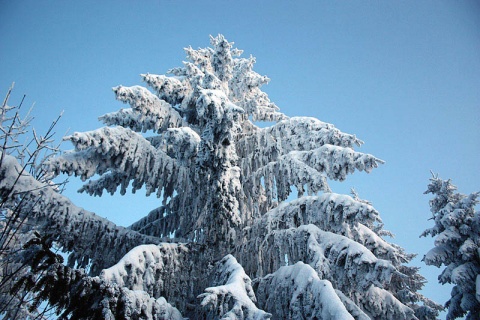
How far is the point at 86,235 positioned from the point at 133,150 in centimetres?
219

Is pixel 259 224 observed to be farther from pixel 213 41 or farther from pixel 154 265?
pixel 213 41

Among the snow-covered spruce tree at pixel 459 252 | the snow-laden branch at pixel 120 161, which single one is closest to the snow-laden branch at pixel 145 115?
the snow-laden branch at pixel 120 161

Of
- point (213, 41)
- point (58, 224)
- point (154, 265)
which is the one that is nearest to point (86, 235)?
point (58, 224)

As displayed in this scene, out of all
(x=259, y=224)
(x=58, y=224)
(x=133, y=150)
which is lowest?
(x=58, y=224)

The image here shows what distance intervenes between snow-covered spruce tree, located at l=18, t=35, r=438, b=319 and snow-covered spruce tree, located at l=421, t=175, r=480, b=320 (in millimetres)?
7385

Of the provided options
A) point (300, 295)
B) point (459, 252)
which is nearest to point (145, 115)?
point (300, 295)

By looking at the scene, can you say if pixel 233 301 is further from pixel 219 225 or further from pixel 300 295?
pixel 219 225

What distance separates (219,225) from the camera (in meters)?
7.09

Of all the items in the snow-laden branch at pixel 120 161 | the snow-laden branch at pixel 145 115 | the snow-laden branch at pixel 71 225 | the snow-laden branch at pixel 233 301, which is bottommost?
the snow-laden branch at pixel 233 301

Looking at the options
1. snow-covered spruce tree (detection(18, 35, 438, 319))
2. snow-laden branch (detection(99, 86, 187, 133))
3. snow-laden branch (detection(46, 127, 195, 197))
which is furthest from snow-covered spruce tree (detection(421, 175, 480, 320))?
snow-laden branch (detection(99, 86, 187, 133))

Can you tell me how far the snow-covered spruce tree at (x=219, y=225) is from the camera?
4129 mm

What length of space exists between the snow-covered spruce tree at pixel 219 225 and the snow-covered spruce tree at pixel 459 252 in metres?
7.38

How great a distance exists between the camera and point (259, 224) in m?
7.42

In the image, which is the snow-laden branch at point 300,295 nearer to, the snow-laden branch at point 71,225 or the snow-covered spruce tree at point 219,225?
the snow-covered spruce tree at point 219,225
